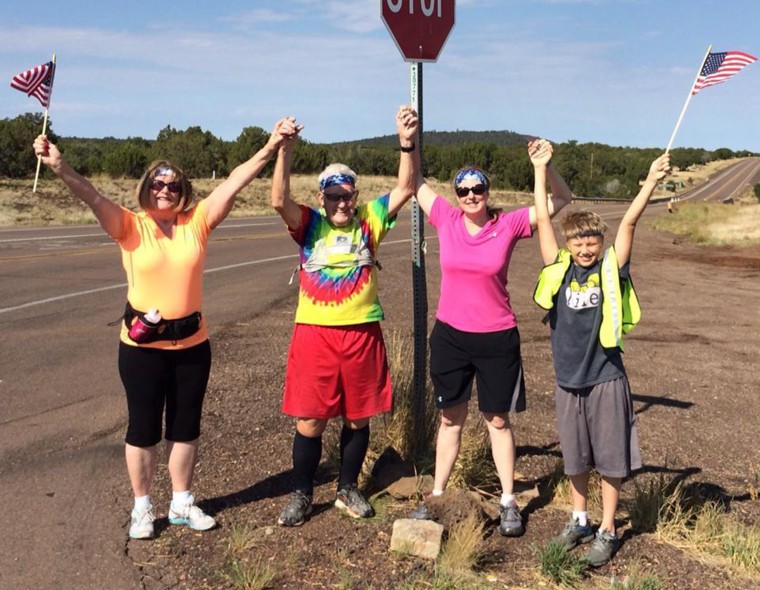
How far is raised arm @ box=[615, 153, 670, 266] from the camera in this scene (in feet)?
12.0

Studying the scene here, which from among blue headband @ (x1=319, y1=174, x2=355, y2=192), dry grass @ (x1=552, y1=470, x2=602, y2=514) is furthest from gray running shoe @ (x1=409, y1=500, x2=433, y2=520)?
blue headband @ (x1=319, y1=174, x2=355, y2=192)

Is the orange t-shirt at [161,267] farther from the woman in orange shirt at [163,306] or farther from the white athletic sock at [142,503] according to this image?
the white athletic sock at [142,503]

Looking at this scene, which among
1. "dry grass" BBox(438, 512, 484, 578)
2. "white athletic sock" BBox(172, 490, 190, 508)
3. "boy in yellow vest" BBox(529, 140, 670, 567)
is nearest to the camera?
"dry grass" BBox(438, 512, 484, 578)

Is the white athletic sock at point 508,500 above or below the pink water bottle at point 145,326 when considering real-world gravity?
below

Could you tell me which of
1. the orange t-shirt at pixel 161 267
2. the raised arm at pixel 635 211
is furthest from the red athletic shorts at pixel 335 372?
the raised arm at pixel 635 211

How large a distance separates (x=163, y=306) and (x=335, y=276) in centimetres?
82

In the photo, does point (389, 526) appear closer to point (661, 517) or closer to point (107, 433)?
point (661, 517)

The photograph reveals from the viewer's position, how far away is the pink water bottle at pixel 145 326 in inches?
148

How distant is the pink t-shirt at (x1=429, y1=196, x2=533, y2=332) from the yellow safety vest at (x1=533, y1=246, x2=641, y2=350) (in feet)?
0.68

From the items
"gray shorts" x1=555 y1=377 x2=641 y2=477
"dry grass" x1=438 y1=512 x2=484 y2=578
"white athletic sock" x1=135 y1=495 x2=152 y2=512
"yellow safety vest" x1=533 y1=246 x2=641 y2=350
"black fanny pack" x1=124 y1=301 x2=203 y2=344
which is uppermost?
"yellow safety vest" x1=533 y1=246 x2=641 y2=350

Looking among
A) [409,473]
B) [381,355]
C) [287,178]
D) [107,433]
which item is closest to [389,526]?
[409,473]

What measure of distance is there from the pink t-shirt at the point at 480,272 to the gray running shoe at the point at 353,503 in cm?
101

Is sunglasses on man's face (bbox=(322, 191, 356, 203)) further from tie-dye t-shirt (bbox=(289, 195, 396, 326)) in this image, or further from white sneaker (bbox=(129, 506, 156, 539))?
white sneaker (bbox=(129, 506, 156, 539))

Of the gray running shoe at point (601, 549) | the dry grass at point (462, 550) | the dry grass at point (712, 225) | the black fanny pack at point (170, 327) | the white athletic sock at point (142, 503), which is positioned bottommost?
the dry grass at point (712, 225)
